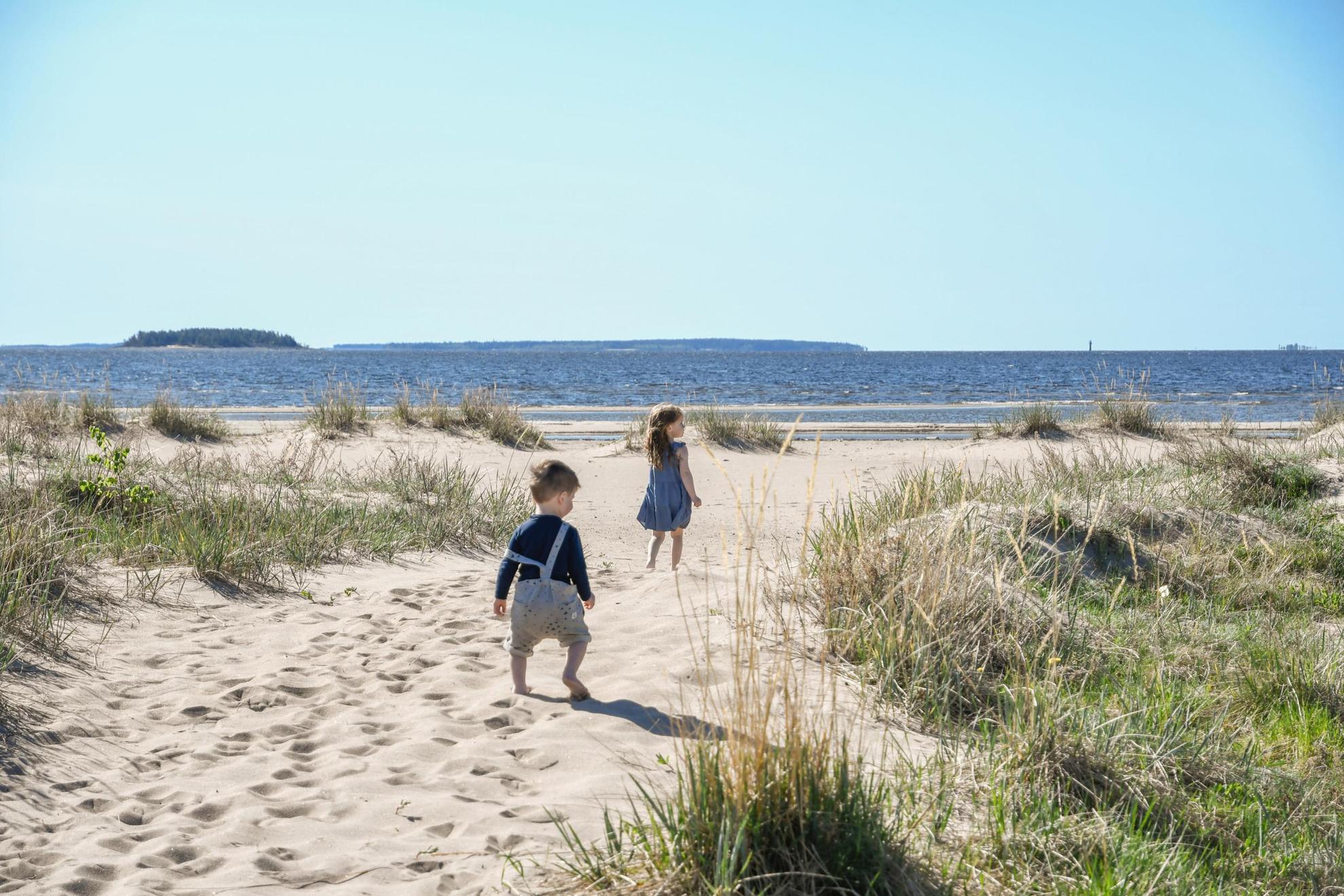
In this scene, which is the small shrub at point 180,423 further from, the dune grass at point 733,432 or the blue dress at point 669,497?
the blue dress at point 669,497

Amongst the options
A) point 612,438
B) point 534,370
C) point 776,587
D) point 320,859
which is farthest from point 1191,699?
point 534,370

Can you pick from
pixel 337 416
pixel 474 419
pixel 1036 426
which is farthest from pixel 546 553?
pixel 1036 426

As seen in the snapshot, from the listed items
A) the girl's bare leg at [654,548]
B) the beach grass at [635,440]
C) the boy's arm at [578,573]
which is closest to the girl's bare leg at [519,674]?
the boy's arm at [578,573]

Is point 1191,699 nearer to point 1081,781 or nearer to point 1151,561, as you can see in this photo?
point 1081,781

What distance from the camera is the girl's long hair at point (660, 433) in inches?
300

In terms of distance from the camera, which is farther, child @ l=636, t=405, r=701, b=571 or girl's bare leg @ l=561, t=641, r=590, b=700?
child @ l=636, t=405, r=701, b=571

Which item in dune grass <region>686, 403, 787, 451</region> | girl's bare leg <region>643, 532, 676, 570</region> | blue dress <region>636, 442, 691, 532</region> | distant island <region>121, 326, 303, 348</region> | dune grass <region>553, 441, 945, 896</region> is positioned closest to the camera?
dune grass <region>553, 441, 945, 896</region>

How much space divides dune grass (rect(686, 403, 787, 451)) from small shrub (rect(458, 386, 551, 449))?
110 inches

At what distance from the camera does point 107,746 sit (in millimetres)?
4000

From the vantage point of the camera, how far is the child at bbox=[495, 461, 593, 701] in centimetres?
462

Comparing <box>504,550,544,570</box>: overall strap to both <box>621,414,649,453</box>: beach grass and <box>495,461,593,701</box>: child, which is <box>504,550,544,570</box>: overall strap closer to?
<box>495,461,593,701</box>: child

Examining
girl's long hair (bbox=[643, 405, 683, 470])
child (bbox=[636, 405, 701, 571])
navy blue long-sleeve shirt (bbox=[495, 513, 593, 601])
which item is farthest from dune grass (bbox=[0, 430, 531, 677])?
navy blue long-sleeve shirt (bbox=[495, 513, 593, 601])

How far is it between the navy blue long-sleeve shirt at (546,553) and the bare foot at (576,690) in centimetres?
40

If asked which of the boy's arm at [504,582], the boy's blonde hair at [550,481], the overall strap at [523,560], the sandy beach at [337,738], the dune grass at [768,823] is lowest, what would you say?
the sandy beach at [337,738]
